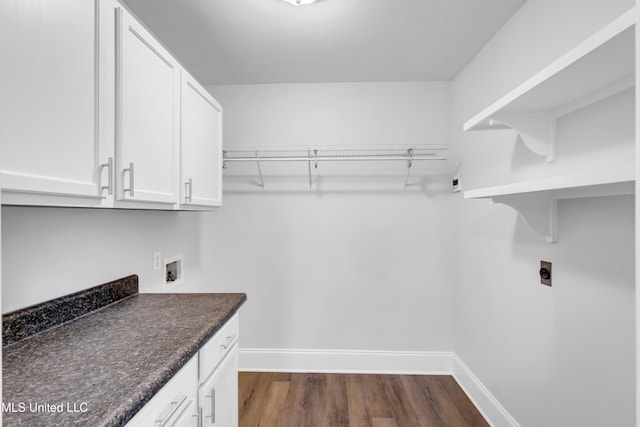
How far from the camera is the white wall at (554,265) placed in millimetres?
1295

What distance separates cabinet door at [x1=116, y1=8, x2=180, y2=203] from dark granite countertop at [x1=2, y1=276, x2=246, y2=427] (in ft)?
1.69

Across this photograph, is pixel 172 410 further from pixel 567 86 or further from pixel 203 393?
pixel 567 86

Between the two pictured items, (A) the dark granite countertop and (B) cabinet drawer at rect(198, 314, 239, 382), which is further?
(B) cabinet drawer at rect(198, 314, 239, 382)

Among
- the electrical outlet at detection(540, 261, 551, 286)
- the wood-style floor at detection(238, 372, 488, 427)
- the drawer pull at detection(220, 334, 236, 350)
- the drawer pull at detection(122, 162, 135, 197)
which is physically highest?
the drawer pull at detection(122, 162, 135, 197)

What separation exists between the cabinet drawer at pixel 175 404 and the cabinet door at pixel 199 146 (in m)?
0.90

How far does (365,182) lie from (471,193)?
4.38 feet

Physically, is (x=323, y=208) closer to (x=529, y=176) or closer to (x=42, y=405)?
(x=529, y=176)

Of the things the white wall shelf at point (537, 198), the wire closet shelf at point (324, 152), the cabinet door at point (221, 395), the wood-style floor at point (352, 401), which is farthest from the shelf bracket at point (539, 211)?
the cabinet door at point (221, 395)

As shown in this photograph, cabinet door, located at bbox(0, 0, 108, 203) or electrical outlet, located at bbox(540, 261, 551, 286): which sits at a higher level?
cabinet door, located at bbox(0, 0, 108, 203)

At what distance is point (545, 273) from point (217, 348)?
1.57 metres
